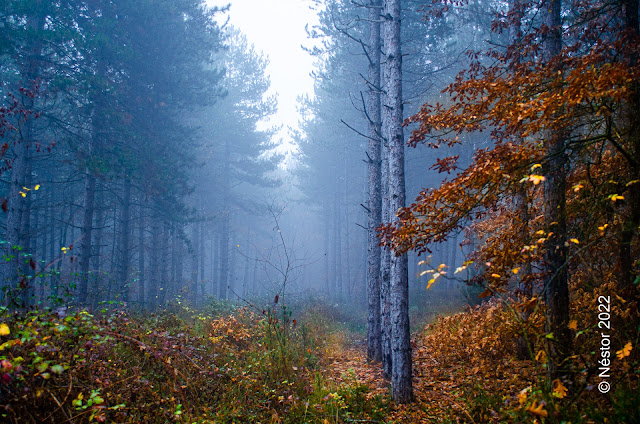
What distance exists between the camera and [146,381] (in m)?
4.30

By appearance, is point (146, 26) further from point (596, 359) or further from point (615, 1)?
point (596, 359)

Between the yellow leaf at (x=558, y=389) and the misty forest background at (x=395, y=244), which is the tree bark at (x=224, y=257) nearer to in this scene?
the misty forest background at (x=395, y=244)

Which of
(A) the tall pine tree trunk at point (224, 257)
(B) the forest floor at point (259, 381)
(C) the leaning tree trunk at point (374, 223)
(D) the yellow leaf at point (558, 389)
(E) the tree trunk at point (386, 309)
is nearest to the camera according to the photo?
(D) the yellow leaf at point (558, 389)

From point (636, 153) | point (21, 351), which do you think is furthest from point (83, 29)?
point (636, 153)

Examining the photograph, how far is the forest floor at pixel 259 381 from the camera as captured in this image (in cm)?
322

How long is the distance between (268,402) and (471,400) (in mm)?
2803

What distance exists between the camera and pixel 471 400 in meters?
4.80

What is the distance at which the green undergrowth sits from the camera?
10.8ft

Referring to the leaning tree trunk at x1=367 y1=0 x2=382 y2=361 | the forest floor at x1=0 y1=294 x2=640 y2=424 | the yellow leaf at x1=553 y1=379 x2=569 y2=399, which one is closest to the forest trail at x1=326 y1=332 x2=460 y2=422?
the forest floor at x1=0 y1=294 x2=640 y2=424

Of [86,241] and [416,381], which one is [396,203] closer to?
[416,381]

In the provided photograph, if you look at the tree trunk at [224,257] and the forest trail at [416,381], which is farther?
the tree trunk at [224,257]

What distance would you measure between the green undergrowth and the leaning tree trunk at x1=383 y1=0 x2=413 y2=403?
53 cm

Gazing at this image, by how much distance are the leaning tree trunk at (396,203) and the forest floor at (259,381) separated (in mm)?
414

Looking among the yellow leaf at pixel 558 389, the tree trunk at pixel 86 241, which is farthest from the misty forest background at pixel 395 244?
the tree trunk at pixel 86 241
